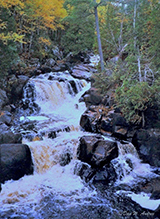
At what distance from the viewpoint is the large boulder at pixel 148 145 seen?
698 cm

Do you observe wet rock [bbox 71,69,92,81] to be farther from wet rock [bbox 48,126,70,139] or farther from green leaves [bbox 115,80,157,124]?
green leaves [bbox 115,80,157,124]

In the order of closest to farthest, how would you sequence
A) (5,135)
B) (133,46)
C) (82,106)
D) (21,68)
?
(5,135) → (133,46) → (82,106) → (21,68)

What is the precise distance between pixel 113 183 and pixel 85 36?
1965cm

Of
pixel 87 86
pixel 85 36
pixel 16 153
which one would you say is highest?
pixel 85 36

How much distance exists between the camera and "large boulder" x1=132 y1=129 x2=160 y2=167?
22.9 feet

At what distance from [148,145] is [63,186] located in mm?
3648

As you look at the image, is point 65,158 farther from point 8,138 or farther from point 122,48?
point 122,48

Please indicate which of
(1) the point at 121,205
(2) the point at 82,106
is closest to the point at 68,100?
(2) the point at 82,106

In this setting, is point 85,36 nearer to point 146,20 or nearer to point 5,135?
point 146,20

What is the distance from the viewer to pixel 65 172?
669cm

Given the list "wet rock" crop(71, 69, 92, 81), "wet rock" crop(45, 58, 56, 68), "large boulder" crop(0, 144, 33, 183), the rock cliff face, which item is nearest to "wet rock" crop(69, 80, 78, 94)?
"wet rock" crop(71, 69, 92, 81)

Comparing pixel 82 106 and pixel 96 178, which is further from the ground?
pixel 82 106

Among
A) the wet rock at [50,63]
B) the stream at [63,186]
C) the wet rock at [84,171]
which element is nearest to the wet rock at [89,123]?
the stream at [63,186]

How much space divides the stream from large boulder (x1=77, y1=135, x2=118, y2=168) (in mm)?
288
